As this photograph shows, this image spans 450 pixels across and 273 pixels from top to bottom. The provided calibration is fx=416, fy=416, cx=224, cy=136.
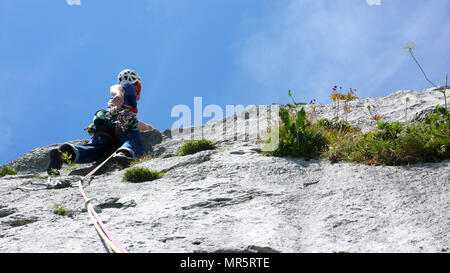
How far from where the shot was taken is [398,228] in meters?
3.79

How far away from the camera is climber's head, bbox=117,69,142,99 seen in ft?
32.1

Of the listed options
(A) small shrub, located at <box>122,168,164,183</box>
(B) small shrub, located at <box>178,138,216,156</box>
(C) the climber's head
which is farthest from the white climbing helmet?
(A) small shrub, located at <box>122,168,164,183</box>

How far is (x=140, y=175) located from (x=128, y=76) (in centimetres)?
400

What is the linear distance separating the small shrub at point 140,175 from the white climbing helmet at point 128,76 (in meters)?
3.85

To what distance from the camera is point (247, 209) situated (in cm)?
451

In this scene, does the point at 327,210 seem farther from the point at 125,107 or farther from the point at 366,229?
the point at 125,107

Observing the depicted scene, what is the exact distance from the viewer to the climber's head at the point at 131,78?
9781mm

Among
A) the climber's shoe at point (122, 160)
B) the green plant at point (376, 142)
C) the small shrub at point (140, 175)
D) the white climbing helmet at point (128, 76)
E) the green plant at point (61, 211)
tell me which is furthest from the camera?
the white climbing helmet at point (128, 76)

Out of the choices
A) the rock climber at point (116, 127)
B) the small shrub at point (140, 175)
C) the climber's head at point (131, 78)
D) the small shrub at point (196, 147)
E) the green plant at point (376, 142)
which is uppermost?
the climber's head at point (131, 78)

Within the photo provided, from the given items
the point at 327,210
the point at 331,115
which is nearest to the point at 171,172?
the point at 327,210

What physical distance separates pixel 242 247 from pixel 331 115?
6343mm

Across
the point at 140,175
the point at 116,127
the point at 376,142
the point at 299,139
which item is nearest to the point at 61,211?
the point at 140,175

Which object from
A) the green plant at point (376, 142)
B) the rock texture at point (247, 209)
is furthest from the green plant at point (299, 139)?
the rock texture at point (247, 209)

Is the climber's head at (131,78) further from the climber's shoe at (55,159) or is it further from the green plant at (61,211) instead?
the green plant at (61,211)
